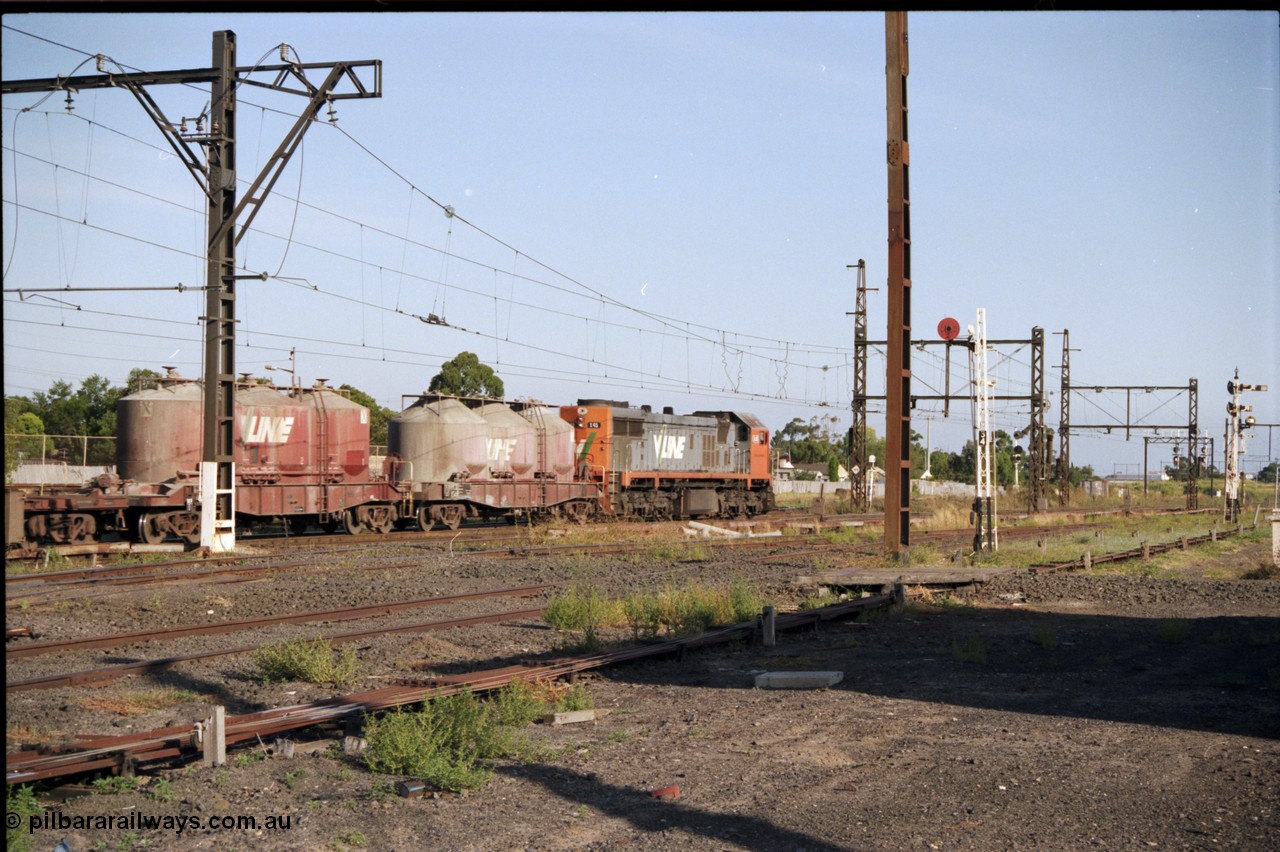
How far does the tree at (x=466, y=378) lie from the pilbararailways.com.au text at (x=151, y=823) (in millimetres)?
62295

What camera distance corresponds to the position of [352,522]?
28.3 m

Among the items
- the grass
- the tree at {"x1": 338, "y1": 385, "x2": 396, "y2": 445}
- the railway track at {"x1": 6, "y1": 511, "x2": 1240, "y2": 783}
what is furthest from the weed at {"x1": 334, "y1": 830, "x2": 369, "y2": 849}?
the tree at {"x1": 338, "y1": 385, "x2": 396, "y2": 445}

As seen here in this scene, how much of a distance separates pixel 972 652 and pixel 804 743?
4.23 m

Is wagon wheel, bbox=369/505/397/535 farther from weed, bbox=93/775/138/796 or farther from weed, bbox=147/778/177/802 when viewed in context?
weed, bbox=147/778/177/802

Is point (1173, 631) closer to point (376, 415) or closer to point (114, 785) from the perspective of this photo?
point (114, 785)

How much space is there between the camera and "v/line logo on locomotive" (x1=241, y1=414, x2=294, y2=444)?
25359 mm

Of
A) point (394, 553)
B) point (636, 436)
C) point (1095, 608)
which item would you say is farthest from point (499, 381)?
point (1095, 608)

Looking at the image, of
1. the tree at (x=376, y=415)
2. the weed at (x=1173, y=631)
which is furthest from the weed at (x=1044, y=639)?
the tree at (x=376, y=415)

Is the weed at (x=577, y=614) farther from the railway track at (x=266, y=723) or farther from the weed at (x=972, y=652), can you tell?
the weed at (x=972, y=652)

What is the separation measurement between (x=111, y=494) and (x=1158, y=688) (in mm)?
19949

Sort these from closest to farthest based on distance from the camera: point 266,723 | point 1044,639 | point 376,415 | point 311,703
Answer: point 266,723 → point 311,703 → point 1044,639 → point 376,415

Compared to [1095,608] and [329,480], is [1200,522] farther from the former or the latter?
[329,480]

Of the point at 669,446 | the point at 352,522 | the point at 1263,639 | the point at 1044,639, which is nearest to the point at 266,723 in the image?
the point at 1044,639

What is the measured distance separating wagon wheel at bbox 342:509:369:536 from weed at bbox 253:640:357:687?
18.3 m
